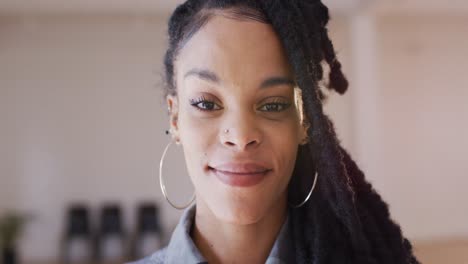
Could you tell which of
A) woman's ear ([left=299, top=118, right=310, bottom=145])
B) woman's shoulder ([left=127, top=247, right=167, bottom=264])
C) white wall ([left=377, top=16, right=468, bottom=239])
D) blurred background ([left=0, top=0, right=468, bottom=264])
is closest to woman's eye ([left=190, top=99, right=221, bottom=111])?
woman's ear ([left=299, top=118, right=310, bottom=145])

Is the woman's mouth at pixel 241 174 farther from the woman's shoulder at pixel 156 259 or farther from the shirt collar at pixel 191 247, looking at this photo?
the woman's shoulder at pixel 156 259

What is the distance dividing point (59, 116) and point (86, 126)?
0.30m

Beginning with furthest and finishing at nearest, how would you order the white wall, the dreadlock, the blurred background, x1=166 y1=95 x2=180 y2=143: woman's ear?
the blurred background
the white wall
x1=166 y1=95 x2=180 y2=143: woman's ear
the dreadlock

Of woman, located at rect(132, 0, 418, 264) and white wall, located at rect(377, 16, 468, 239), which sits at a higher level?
white wall, located at rect(377, 16, 468, 239)

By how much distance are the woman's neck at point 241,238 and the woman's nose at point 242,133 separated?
14 cm

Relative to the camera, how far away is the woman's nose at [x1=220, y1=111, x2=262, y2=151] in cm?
→ 65

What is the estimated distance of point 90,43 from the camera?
470 cm

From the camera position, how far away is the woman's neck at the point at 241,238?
0.73 m

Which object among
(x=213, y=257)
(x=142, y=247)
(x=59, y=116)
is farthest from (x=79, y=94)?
(x=213, y=257)

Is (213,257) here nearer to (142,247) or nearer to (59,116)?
(142,247)

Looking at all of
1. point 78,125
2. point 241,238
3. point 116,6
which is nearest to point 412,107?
point 116,6

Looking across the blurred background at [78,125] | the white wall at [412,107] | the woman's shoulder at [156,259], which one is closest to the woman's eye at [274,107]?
the woman's shoulder at [156,259]

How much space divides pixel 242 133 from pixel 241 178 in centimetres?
7

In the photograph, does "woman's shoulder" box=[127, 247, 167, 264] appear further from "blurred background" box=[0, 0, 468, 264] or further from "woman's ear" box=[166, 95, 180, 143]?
"blurred background" box=[0, 0, 468, 264]
